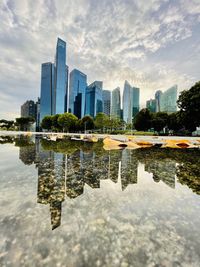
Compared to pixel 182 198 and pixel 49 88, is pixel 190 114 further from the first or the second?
pixel 49 88

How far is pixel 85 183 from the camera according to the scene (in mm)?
6355

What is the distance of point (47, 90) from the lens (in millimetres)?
172875

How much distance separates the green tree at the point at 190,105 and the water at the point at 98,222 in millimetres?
34129

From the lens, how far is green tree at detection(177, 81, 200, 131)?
117ft

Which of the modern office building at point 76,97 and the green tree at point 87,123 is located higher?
the modern office building at point 76,97

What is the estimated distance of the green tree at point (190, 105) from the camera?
35.5 meters

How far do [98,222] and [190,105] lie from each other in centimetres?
3922

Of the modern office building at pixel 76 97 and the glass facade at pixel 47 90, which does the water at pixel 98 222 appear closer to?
the glass facade at pixel 47 90

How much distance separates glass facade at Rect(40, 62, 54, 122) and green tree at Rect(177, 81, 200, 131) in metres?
149

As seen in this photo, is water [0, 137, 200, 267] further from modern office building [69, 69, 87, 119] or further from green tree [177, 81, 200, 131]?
modern office building [69, 69, 87, 119]

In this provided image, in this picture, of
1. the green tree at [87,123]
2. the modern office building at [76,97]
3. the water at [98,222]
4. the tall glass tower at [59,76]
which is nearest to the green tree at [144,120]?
the green tree at [87,123]

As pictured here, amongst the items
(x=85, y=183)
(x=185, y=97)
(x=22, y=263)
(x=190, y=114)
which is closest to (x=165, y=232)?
(x=22, y=263)

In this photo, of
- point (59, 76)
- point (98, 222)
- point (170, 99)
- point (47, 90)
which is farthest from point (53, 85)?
point (98, 222)

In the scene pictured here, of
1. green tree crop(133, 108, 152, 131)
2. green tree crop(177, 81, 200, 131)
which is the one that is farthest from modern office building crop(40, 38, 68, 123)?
green tree crop(177, 81, 200, 131)
